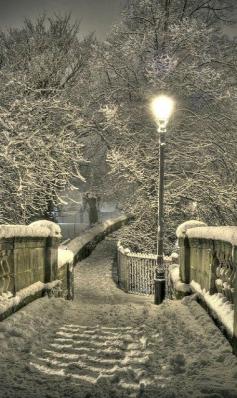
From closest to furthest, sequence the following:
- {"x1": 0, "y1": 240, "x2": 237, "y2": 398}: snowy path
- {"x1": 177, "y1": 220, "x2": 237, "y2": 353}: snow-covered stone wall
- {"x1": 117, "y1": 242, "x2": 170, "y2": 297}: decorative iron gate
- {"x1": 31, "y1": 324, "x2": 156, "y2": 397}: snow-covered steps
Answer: {"x1": 0, "y1": 240, "x2": 237, "y2": 398}: snowy path, {"x1": 31, "y1": 324, "x2": 156, "y2": 397}: snow-covered steps, {"x1": 177, "y1": 220, "x2": 237, "y2": 353}: snow-covered stone wall, {"x1": 117, "y1": 242, "x2": 170, "y2": 297}: decorative iron gate

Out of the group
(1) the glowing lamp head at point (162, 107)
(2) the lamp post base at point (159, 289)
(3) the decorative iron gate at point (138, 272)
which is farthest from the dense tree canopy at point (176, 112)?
(2) the lamp post base at point (159, 289)

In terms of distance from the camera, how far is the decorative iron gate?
16453 mm

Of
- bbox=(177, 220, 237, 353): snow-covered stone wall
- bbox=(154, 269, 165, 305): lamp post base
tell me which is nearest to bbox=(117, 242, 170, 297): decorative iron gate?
bbox=(154, 269, 165, 305): lamp post base

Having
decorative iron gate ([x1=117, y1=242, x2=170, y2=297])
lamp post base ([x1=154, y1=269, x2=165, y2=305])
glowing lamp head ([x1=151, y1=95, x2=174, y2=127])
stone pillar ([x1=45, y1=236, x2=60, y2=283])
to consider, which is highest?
glowing lamp head ([x1=151, y1=95, x2=174, y2=127])

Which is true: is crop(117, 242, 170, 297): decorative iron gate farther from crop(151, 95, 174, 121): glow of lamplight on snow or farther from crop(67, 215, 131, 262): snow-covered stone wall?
crop(151, 95, 174, 121): glow of lamplight on snow

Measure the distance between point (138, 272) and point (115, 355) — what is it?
1166 cm

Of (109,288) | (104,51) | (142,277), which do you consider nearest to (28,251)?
(142,277)

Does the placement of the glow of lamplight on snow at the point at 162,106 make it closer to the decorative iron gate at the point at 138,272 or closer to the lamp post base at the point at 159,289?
the lamp post base at the point at 159,289

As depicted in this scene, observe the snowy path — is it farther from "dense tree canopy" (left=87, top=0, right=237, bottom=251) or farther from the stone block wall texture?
"dense tree canopy" (left=87, top=0, right=237, bottom=251)

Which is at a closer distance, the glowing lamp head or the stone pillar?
the stone pillar

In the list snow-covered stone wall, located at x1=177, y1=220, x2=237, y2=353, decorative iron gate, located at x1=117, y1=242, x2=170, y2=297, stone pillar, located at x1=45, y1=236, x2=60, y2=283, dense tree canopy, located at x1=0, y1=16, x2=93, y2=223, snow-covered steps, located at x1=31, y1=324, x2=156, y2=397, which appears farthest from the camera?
decorative iron gate, located at x1=117, y1=242, x2=170, y2=297

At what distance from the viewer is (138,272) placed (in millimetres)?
17016

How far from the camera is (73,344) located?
19.4ft

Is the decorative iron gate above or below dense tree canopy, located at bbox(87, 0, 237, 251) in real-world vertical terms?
below
